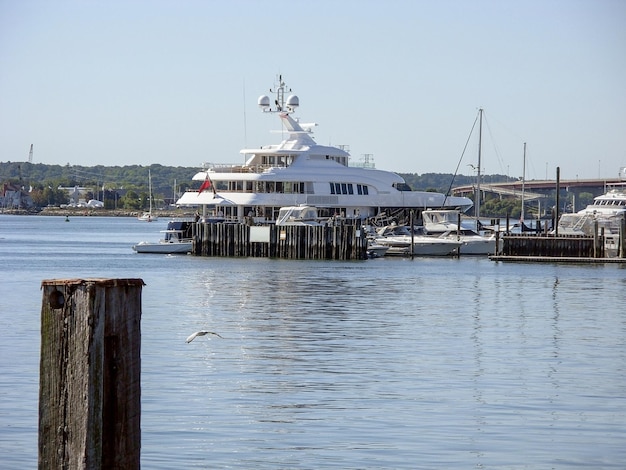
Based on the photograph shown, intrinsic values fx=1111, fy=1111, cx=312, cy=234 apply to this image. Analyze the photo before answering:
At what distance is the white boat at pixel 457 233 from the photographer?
64.7 metres

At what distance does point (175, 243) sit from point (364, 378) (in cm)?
4548

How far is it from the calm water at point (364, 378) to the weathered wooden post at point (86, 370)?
540 centimetres

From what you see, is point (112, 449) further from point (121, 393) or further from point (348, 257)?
point (348, 257)

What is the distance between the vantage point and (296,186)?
70438 mm

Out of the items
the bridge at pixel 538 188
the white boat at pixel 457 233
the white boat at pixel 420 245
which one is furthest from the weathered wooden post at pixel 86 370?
the bridge at pixel 538 188

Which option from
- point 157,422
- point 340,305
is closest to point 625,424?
point 157,422

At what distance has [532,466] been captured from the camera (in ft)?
42.9

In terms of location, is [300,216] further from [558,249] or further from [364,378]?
[364,378]

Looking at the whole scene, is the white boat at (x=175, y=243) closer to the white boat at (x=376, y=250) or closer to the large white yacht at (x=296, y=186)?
the large white yacht at (x=296, y=186)

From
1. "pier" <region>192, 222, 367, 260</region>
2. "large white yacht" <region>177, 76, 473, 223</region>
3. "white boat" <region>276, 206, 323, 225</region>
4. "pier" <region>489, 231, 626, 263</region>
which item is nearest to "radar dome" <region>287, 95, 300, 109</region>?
"large white yacht" <region>177, 76, 473, 223</region>

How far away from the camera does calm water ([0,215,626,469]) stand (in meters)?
13.8

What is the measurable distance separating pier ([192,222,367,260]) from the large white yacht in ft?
25.0

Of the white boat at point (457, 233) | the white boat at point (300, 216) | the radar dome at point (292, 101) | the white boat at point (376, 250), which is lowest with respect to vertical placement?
the white boat at point (376, 250)

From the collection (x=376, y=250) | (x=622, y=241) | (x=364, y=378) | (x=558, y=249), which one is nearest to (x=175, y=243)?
(x=376, y=250)
